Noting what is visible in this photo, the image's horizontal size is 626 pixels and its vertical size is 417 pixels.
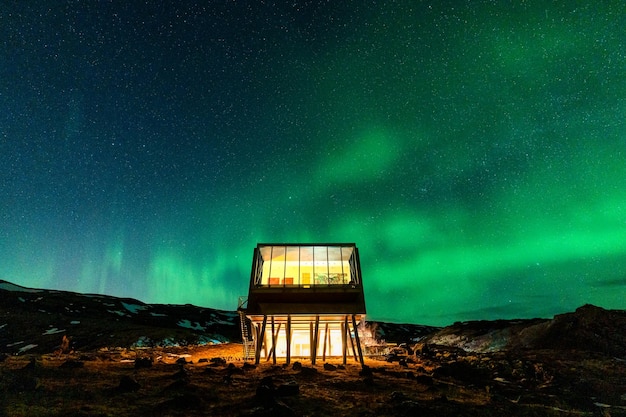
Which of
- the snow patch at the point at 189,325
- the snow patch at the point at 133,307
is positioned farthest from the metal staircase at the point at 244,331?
the snow patch at the point at 133,307

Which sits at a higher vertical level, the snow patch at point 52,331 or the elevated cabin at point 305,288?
the elevated cabin at point 305,288

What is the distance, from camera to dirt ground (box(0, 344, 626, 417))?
47.4 ft

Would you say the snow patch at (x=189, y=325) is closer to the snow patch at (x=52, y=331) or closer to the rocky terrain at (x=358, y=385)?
the snow patch at (x=52, y=331)

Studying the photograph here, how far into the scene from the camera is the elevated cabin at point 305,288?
98.1ft

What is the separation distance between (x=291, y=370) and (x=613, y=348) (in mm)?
29710

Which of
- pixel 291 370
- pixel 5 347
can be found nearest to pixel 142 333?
pixel 5 347

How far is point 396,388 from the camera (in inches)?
770

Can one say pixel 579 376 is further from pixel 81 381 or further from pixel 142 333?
pixel 142 333

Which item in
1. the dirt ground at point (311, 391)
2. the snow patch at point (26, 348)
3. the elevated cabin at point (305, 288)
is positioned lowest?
the snow patch at point (26, 348)

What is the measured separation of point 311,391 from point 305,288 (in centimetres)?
1197

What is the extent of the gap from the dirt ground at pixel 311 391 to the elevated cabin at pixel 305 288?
14.8 feet

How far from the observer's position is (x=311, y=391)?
18188mm

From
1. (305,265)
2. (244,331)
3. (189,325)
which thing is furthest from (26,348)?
(305,265)

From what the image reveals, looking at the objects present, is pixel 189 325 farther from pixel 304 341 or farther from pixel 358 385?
pixel 358 385
